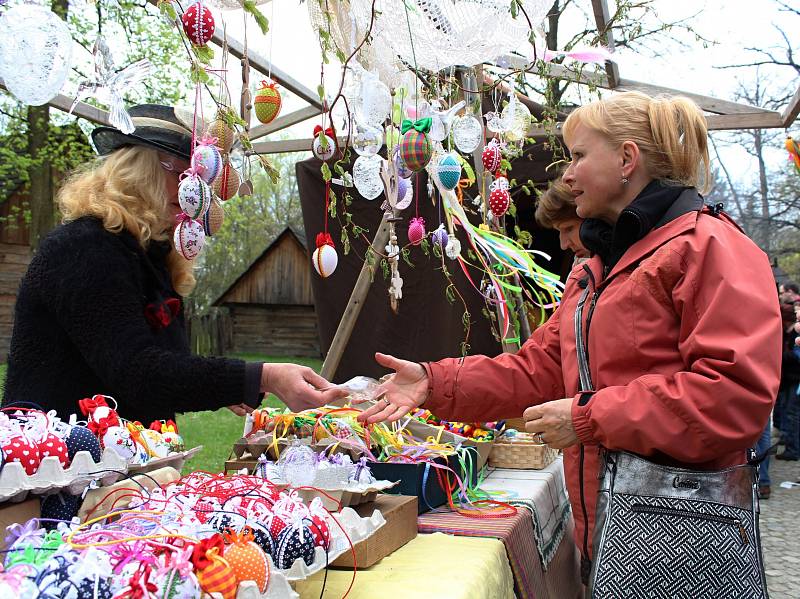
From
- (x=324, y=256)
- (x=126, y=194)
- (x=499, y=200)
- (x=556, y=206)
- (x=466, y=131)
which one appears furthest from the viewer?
(x=499, y=200)

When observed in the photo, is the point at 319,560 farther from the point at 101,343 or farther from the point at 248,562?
the point at 101,343

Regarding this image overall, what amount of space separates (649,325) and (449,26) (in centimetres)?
95

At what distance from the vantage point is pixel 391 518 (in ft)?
5.07

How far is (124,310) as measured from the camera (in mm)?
1679

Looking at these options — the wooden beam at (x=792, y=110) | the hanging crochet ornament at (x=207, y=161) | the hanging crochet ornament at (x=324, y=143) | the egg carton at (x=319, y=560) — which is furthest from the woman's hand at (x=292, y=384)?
the wooden beam at (x=792, y=110)

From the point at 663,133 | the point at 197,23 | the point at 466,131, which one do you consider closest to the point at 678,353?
the point at 663,133

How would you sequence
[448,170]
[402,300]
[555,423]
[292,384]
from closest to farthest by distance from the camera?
[555,423] → [292,384] → [448,170] → [402,300]

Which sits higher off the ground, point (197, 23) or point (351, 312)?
point (197, 23)

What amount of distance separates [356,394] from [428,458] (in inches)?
10.2

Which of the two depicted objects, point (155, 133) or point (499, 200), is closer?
point (155, 133)

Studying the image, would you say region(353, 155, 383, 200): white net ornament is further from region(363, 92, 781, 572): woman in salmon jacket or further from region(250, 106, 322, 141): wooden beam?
region(250, 106, 322, 141): wooden beam

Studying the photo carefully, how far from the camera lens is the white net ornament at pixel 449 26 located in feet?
6.24

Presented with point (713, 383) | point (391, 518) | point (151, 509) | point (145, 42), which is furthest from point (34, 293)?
point (145, 42)

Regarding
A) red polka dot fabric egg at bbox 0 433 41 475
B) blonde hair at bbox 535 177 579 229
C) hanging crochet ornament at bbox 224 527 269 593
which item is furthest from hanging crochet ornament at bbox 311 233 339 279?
hanging crochet ornament at bbox 224 527 269 593
